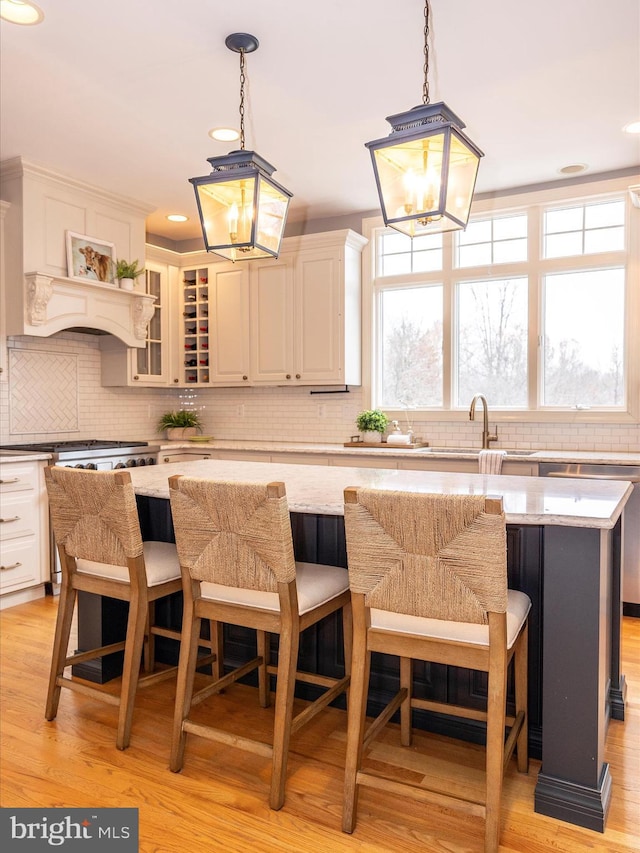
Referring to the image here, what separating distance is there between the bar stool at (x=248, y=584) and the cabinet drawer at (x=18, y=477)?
2325 millimetres

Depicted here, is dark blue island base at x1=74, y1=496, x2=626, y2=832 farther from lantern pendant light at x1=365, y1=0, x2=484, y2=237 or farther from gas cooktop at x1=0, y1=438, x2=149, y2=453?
gas cooktop at x1=0, y1=438, x2=149, y2=453

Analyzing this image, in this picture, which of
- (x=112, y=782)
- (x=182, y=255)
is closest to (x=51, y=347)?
(x=182, y=255)

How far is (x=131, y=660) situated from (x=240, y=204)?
5.97 feet

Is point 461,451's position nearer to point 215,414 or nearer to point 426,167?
point 215,414

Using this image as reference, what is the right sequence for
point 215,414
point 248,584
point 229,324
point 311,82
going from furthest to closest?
point 215,414 → point 229,324 → point 311,82 → point 248,584

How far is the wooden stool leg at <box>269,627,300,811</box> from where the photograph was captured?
1.99 metres

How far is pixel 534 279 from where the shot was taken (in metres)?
4.71

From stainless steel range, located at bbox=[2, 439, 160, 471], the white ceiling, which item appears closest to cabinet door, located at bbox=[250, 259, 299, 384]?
the white ceiling

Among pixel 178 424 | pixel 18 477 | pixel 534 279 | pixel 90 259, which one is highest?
pixel 90 259

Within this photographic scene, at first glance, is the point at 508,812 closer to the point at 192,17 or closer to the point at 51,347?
the point at 192,17

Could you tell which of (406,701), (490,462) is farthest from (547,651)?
(490,462)

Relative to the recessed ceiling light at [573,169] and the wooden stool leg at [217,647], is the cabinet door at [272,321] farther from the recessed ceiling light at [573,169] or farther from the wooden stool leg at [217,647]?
the wooden stool leg at [217,647]

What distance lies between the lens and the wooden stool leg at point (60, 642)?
2537mm

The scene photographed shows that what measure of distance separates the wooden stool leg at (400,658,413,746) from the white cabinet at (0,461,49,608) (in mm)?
2789
